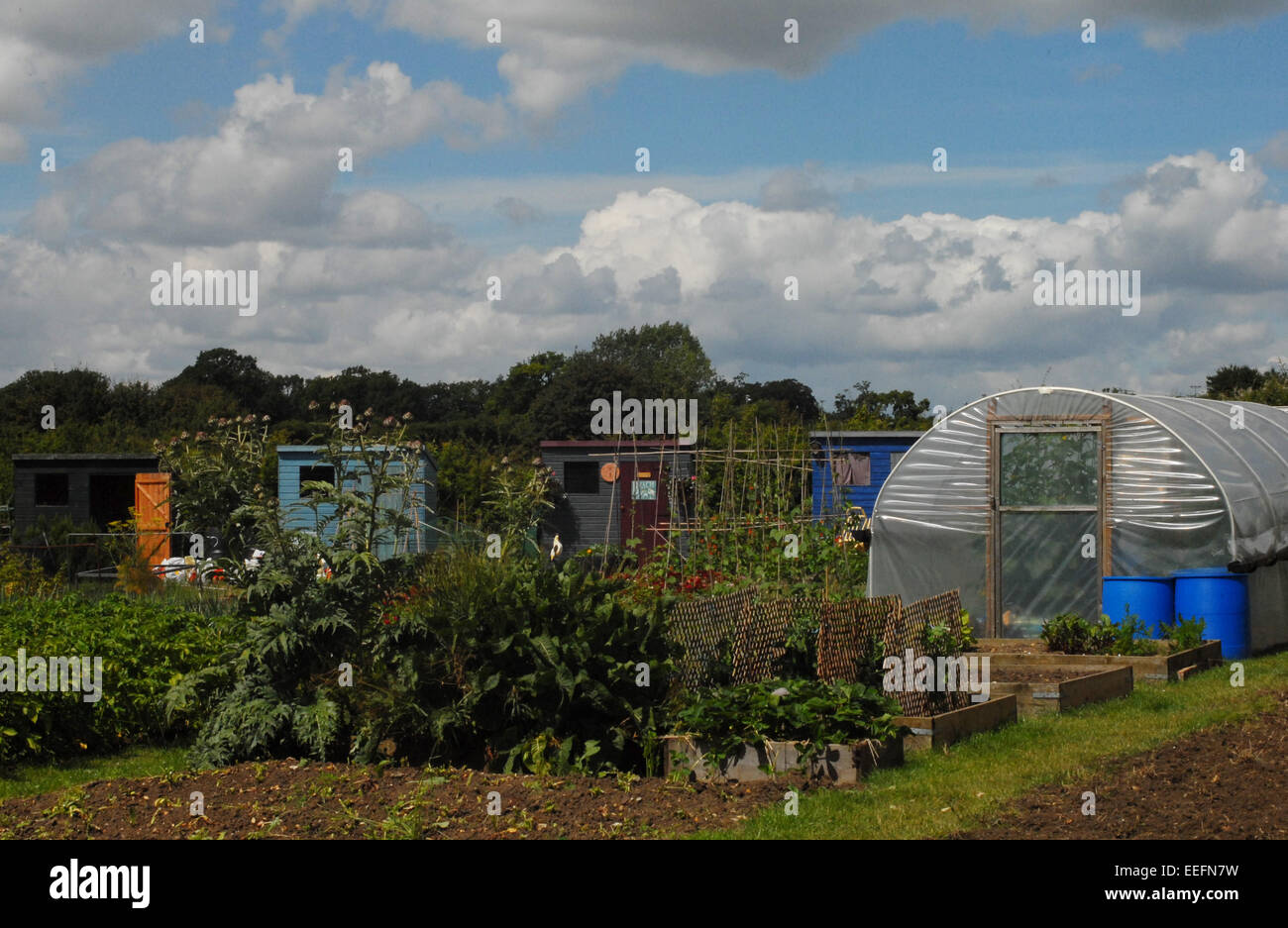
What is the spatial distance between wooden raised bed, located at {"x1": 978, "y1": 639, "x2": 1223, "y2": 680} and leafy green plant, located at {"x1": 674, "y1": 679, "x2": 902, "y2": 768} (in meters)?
3.90

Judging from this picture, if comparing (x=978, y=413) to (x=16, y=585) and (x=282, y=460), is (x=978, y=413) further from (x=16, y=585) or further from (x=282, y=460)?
(x=282, y=460)

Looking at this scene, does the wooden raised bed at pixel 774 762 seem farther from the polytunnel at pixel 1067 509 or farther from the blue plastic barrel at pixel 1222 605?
the polytunnel at pixel 1067 509

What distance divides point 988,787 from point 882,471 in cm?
2291

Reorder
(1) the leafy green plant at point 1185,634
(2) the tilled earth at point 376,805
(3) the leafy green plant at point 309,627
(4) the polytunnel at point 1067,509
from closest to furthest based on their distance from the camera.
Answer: (2) the tilled earth at point 376,805 < (3) the leafy green plant at point 309,627 < (1) the leafy green plant at point 1185,634 < (4) the polytunnel at point 1067,509

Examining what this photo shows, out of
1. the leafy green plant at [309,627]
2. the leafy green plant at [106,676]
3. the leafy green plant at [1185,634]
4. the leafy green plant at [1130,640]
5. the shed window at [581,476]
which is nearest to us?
the leafy green plant at [309,627]

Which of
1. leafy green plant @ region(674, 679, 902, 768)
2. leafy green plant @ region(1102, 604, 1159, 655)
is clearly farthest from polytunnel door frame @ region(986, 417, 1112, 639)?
leafy green plant @ region(674, 679, 902, 768)

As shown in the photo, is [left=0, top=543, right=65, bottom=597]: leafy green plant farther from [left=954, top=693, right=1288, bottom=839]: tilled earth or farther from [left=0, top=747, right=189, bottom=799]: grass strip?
[left=954, top=693, right=1288, bottom=839]: tilled earth

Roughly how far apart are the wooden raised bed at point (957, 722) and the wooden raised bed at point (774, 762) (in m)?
0.72

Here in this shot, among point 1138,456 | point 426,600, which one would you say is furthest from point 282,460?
point 426,600

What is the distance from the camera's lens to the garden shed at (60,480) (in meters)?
30.0

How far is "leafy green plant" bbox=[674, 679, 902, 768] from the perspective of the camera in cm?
725

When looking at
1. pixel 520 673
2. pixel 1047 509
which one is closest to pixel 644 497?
pixel 1047 509

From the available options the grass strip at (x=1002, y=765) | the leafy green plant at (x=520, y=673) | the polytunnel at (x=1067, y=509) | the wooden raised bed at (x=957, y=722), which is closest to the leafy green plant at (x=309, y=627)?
the leafy green plant at (x=520, y=673)

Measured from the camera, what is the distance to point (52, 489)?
30.6 m
